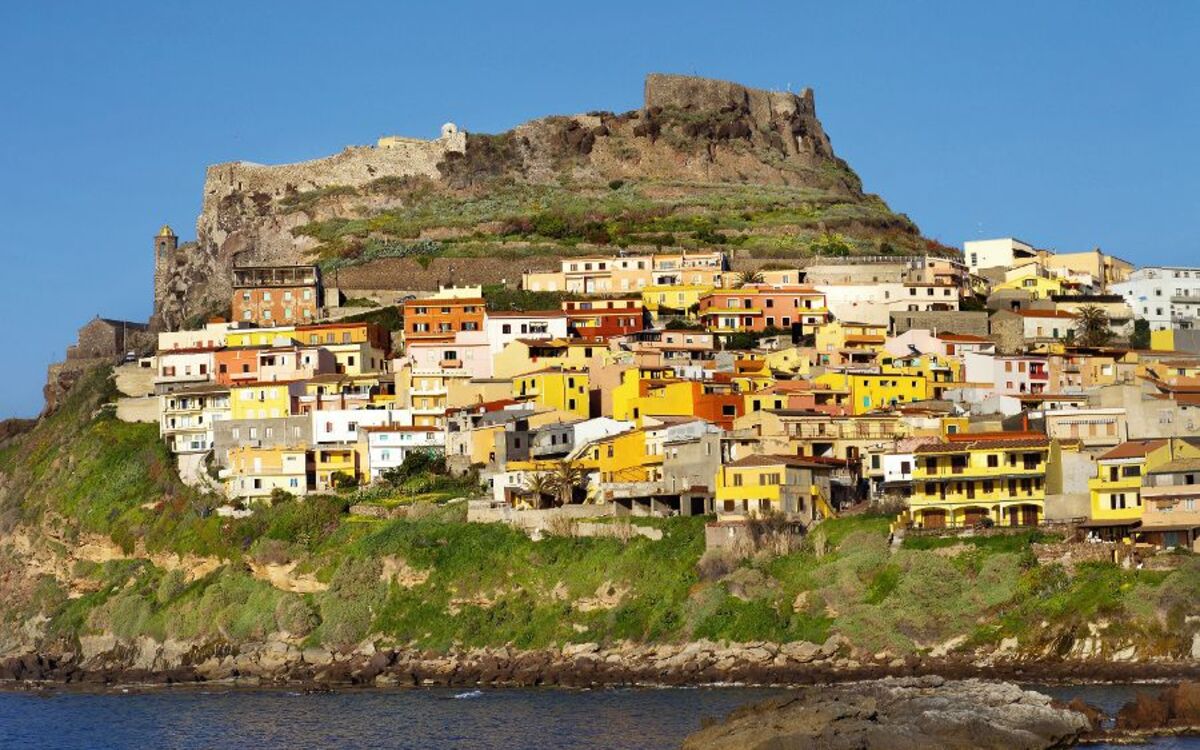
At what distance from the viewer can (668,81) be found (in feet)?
384

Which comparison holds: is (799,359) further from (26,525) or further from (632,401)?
(26,525)

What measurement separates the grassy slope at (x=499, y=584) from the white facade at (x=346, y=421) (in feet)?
14.0

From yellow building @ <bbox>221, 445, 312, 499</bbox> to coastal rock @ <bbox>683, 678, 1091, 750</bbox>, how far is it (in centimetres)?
2955

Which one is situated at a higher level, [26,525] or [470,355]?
[470,355]

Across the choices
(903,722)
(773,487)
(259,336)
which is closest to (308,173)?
(259,336)

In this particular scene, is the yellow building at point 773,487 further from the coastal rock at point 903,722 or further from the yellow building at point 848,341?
the yellow building at point 848,341

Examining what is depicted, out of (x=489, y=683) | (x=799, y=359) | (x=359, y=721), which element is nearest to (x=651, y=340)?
(x=799, y=359)

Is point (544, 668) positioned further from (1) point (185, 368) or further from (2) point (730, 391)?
(1) point (185, 368)

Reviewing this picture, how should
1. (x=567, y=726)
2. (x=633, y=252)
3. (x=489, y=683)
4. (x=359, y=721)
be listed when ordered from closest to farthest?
1. (x=567, y=726)
2. (x=359, y=721)
3. (x=489, y=683)
4. (x=633, y=252)

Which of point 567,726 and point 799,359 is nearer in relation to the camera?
point 567,726

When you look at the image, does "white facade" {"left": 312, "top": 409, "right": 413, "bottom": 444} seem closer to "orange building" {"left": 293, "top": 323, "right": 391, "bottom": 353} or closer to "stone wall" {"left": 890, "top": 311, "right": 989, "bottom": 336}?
"orange building" {"left": 293, "top": 323, "right": 391, "bottom": 353}

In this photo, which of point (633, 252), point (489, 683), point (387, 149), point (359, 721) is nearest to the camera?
point (359, 721)

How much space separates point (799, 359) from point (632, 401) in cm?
846

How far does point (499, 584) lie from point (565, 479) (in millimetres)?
4388
